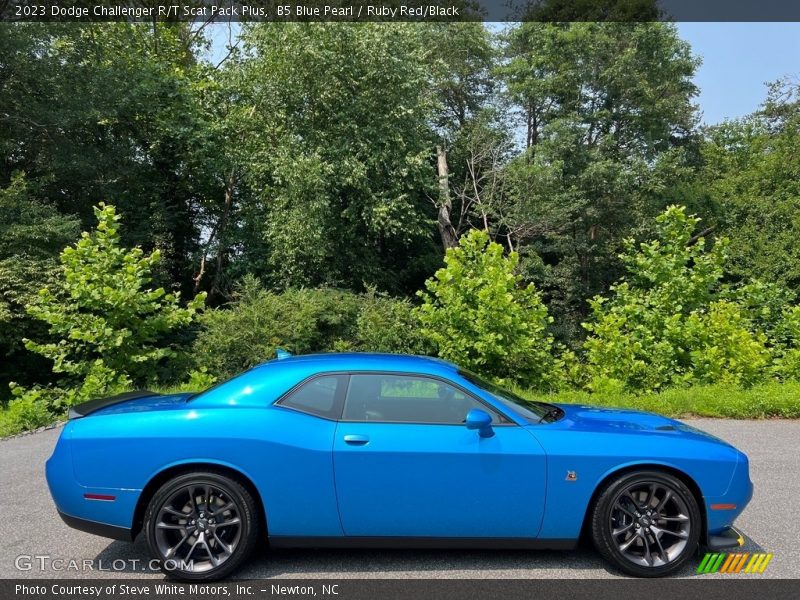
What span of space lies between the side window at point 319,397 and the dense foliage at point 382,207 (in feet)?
23.2

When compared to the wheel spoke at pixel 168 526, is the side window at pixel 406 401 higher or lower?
higher

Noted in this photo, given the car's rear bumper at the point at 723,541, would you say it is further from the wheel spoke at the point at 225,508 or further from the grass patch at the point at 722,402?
the grass patch at the point at 722,402

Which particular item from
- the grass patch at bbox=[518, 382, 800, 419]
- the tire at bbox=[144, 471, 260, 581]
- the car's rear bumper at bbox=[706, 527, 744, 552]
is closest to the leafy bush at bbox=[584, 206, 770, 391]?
the grass patch at bbox=[518, 382, 800, 419]

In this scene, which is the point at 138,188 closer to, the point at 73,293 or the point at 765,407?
the point at 73,293

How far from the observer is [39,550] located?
4531mm

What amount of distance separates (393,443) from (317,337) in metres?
11.3

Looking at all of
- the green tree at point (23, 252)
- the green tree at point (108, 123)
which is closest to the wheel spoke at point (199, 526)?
the green tree at point (23, 252)

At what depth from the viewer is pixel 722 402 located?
9.51m

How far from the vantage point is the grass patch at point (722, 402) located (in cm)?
934

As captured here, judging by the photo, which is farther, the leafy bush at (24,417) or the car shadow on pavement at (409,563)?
the leafy bush at (24,417)

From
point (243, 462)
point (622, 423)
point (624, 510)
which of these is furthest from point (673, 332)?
point (243, 462)

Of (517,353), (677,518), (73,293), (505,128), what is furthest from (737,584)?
(505,128)

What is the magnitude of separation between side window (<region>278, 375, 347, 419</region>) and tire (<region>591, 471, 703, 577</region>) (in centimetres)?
185

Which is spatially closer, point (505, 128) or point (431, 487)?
point (431, 487)
